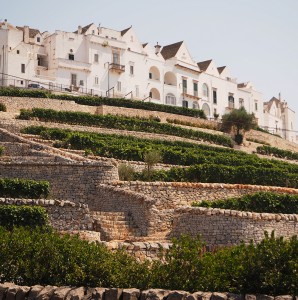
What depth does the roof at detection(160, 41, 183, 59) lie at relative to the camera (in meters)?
80.6

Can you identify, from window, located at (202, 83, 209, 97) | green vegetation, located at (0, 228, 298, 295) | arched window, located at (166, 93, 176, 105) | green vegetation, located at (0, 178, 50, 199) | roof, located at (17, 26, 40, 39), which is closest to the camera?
green vegetation, located at (0, 228, 298, 295)

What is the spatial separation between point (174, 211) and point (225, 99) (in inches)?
2605

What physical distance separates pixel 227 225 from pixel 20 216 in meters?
7.00

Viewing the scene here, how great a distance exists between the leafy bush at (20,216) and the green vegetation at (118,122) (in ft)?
88.7

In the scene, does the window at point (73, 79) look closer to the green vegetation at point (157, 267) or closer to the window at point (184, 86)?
the window at point (184, 86)

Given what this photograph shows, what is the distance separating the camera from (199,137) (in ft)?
176

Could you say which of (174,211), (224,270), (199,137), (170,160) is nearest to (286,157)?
(199,137)

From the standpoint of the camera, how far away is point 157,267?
11961mm

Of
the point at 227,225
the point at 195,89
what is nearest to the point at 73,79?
the point at 195,89

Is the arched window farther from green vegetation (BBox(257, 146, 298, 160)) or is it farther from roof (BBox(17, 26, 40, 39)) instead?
green vegetation (BBox(257, 146, 298, 160))

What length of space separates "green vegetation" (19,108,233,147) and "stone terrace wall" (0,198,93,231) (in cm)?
2599

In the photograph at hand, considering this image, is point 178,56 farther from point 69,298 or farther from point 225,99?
point 69,298

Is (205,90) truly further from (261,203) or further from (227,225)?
(227,225)

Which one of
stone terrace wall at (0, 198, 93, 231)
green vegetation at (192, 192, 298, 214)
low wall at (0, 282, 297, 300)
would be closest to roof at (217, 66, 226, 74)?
green vegetation at (192, 192, 298, 214)
